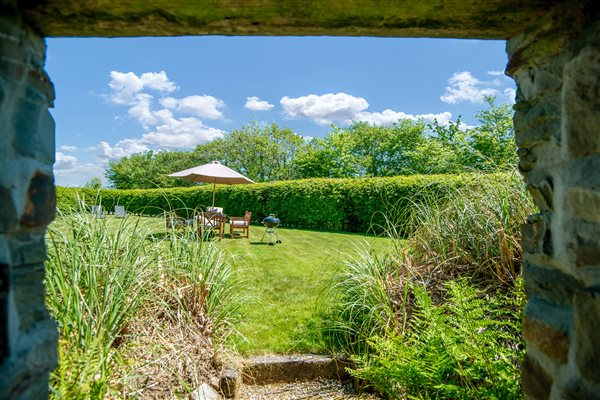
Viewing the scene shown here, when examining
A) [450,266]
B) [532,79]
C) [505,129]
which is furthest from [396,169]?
[532,79]

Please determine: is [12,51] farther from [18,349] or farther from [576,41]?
[576,41]

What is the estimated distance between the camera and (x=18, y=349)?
3.82ft

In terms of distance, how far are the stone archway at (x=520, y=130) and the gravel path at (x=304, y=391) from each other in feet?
5.48

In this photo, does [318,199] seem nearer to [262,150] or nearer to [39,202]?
[39,202]

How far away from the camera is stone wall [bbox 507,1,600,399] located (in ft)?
3.79

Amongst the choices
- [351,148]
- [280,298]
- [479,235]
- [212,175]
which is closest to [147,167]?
[351,148]

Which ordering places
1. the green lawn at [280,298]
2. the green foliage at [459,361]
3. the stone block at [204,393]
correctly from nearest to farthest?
1. the green foliage at [459,361]
2. the stone block at [204,393]
3. the green lawn at [280,298]

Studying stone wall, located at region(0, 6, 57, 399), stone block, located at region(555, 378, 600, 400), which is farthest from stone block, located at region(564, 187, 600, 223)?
stone wall, located at region(0, 6, 57, 399)

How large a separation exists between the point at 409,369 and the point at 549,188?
1374mm

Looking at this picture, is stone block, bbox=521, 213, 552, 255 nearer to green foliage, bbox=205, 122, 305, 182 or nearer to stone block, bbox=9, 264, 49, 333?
stone block, bbox=9, 264, 49, 333

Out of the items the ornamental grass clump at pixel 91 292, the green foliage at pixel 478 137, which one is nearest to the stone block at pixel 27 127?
the ornamental grass clump at pixel 91 292

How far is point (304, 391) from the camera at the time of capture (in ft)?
9.61

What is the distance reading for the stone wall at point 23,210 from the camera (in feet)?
3.71

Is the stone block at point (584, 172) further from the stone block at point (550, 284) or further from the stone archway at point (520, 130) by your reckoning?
the stone block at point (550, 284)
